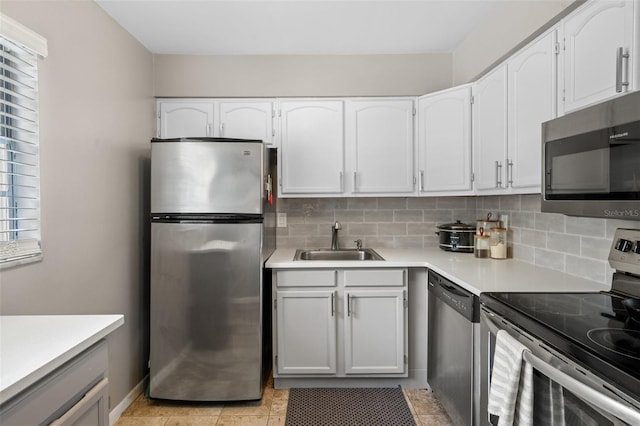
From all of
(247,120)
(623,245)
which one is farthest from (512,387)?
(247,120)

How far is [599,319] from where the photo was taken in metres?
1.30

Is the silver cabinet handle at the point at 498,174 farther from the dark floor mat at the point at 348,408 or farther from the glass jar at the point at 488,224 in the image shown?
the dark floor mat at the point at 348,408

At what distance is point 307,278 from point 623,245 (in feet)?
5.47

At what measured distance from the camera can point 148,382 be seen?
8.76 feet

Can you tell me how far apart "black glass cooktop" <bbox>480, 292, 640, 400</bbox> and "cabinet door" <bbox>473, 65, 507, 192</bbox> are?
0.84 metres

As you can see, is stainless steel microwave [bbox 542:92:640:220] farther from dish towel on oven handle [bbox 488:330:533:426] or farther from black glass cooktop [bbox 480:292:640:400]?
dish towel on oven handle [bbox 488:330:533:426]

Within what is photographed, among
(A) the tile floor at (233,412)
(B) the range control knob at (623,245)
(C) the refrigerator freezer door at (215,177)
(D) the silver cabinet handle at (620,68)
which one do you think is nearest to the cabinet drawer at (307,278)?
(C) the refrigerator freezer door at (215,177)

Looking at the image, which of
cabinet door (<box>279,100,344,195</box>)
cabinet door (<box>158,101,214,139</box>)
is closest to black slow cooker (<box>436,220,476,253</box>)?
cabinet door (<box>279,100,344,195</box>)

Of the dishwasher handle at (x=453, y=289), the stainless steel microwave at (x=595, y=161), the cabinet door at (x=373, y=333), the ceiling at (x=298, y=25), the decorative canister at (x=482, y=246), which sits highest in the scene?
the ceiling at (x=298, y=25)

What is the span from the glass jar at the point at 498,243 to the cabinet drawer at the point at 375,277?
63 cm

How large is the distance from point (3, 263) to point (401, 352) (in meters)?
2.19

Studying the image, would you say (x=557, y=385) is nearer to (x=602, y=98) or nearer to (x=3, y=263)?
(x=602, y=98)

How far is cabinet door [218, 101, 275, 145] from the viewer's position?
289cm

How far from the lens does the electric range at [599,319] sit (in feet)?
3.15
